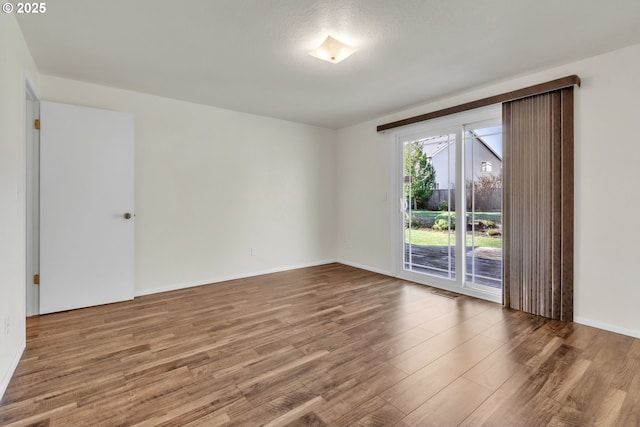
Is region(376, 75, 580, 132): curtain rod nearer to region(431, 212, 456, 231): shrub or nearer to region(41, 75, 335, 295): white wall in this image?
region(431, 212, 456, 231): shrub

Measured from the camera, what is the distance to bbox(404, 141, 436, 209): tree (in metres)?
4.22

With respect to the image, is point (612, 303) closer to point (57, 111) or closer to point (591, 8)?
point (591, 8)

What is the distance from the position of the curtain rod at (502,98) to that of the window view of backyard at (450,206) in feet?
1.05

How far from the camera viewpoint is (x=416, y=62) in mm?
2846

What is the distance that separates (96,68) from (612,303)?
5316 millimetres

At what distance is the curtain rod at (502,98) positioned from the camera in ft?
9.21

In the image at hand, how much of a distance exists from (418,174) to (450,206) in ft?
2.26

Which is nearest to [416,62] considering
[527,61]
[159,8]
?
[527,61]

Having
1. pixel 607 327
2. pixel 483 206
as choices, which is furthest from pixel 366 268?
pixel 607 327

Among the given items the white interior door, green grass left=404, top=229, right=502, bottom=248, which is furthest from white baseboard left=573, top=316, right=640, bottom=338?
the white interior door

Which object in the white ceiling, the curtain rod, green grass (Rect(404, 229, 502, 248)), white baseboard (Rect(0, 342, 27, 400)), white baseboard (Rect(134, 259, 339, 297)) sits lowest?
white baseboard (Rect(0, 342, 27, 400))

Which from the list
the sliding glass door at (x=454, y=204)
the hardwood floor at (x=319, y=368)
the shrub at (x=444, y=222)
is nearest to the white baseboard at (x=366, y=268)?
the sliding glass door at (x=454, y=204)

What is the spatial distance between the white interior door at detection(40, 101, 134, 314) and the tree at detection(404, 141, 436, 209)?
11.9ft

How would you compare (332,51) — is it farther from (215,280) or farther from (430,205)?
(215,280)
